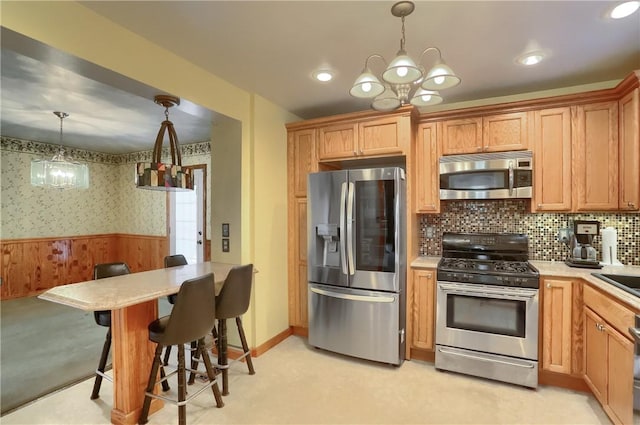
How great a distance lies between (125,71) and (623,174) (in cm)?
377

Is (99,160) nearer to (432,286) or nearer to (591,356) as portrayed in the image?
(432,286)

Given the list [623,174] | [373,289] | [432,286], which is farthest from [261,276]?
[623,174]

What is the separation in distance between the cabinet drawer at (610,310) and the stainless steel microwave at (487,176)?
0.95 metres

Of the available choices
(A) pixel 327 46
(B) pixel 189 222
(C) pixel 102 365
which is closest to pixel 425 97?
(A) pixel 327 46

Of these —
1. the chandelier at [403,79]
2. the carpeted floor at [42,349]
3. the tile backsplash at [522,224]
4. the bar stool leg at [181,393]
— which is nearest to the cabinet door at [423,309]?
the tile backsplash at [522,224]

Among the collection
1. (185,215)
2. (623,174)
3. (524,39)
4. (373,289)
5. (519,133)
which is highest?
(524,39)

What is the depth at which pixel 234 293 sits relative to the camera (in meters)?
2.45

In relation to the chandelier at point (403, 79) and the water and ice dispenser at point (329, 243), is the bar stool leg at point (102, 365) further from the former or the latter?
the chandelier at point (403, 79)

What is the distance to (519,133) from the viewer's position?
290 cm

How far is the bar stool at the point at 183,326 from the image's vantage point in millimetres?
1961

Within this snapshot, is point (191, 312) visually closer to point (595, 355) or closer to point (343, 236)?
Result: point (343, 236)

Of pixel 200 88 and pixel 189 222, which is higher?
pixel 200 88

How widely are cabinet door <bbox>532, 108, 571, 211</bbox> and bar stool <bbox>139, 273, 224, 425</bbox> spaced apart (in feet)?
9.44

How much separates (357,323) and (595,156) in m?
2.51
